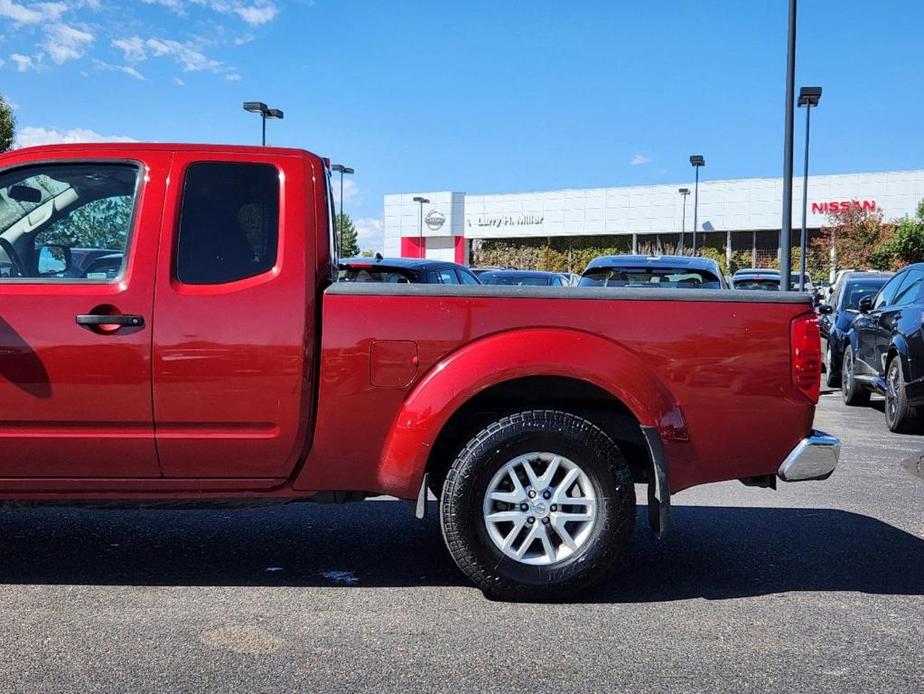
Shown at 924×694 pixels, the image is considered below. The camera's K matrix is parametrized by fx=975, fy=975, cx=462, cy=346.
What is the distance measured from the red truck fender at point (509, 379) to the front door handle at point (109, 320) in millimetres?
1139

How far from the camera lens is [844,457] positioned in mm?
8031

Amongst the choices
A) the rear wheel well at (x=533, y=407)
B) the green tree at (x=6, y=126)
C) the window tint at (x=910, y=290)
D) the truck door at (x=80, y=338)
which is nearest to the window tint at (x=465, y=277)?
the window tint at (x=910, y=290)

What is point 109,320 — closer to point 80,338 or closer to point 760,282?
point 80,338

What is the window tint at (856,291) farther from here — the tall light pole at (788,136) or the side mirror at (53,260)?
the side mirror at (53,260)

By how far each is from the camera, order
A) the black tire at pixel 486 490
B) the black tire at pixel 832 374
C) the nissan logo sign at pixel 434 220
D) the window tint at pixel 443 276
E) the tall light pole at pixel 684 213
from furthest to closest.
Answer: the nissan logo sign at pixel 434 220, the tall light pole at pixel 684 213, the black tire at pixel 832 374, the window tint at pixel 443 276, the black tire at pixel 486 490

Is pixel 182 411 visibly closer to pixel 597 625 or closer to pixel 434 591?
pixel 434 591

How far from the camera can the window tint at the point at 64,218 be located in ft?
13.7

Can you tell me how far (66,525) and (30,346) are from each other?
6.03 feet

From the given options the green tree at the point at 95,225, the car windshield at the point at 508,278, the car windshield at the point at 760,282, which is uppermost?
the green tree at the point at 95,225

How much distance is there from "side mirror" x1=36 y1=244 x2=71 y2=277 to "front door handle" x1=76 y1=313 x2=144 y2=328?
32 cm

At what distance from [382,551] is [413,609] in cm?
97

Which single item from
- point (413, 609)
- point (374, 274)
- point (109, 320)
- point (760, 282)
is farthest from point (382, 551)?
point (760, 282)

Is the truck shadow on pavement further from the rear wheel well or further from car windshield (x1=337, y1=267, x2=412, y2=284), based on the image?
car windshield (x1=337, y1=267, x2=412, y2=284)

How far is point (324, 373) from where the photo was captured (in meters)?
4.07
